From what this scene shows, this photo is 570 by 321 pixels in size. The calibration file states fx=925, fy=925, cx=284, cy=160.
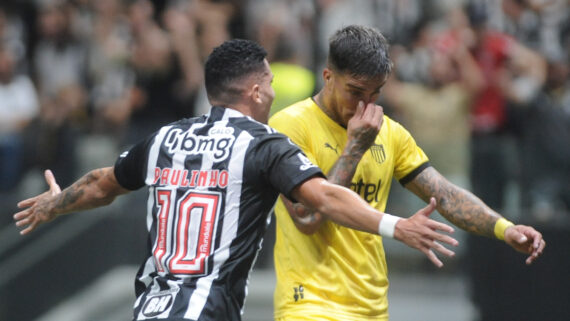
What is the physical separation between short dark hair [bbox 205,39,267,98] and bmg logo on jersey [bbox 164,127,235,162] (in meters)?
0.30

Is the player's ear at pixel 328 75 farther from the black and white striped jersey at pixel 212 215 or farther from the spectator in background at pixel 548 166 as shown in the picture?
the spectator in background at pixel 548 166

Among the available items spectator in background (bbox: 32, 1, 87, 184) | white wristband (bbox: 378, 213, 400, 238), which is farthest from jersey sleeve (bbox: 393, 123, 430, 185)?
spectator in background (bbox: 32, 1, 87, 184)

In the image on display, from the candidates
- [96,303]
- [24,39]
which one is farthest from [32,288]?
[24,39]

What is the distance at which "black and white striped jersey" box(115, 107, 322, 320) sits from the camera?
4.64 m

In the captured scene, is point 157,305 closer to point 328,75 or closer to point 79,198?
point 79,198

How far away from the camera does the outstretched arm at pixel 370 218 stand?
421 centimetres

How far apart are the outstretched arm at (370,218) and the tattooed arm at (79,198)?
52.9 inches

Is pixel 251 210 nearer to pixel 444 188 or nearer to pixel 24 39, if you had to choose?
pixel 444 188

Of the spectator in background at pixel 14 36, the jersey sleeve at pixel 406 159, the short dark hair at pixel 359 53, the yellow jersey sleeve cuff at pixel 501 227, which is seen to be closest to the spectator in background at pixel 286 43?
the spectator in background at pixel 14 36

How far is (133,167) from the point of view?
5102 millimetres

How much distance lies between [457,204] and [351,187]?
2.18ft

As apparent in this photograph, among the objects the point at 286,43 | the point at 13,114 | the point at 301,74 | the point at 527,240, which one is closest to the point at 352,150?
the point at 527,240

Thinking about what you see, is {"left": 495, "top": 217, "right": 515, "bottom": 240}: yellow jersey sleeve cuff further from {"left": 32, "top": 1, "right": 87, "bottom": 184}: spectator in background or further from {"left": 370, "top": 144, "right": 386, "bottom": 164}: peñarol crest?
{"left": 32, "top": 1, "right": 87, "bottom": 184}: spectator in background

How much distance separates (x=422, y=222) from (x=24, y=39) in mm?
11160
